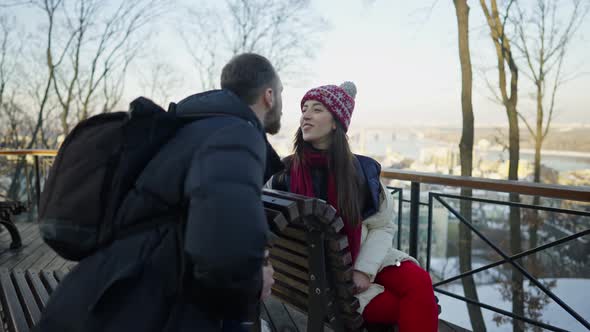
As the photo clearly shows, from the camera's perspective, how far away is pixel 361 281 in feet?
5.34

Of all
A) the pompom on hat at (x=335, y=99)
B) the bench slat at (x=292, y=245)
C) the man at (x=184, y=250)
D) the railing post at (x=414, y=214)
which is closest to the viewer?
the man at (x=184, y=250)

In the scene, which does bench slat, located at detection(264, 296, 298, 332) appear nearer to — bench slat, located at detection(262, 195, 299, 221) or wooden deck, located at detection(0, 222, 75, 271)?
bench slat, located at detection(262, 195, 299, 221)

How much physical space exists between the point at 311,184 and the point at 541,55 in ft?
32.2

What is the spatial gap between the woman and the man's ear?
0.67 m

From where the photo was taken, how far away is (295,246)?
137 centimetres

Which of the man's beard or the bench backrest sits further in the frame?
the man's beard

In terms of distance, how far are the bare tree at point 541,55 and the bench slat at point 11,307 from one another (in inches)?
371

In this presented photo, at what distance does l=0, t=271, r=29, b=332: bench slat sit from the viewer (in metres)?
1.39

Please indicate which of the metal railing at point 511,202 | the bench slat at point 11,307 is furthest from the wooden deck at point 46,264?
the metal railing at point 511,202

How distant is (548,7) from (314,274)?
10.4 m

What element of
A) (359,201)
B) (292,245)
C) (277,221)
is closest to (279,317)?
(359,201)

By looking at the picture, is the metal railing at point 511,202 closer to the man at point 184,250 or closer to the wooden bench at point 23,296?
the man at point 184,250

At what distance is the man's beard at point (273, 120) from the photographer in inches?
51.5

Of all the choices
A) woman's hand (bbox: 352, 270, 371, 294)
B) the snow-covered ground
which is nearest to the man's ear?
woman's hand (bbox: 352, 270, 371, 294)
